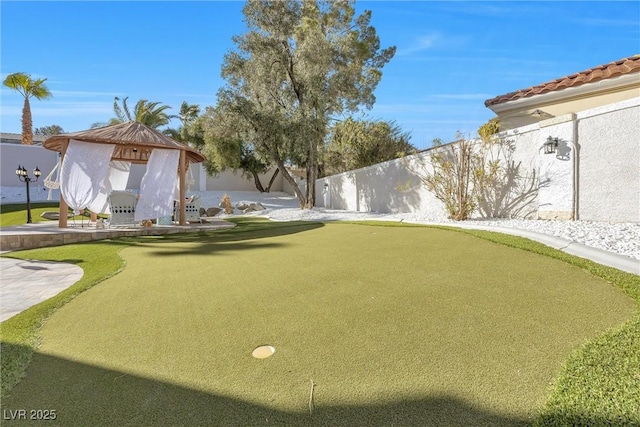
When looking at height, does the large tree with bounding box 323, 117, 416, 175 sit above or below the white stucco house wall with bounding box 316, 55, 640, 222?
above

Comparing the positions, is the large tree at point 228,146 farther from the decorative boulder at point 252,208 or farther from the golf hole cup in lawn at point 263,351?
the golf hole cup in lawn at point 263,351

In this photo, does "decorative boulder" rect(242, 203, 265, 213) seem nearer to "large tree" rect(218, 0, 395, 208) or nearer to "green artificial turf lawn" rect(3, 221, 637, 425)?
"large tree" rect(218, 0, 395, 208)

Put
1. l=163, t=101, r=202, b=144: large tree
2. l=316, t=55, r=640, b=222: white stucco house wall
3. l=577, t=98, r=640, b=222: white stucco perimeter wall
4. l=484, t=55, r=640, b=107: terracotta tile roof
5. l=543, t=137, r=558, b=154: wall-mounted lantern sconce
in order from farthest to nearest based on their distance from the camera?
l=163, t=101, r=202, b=144: large tree
l=484, t=55, r=640, b=107: terracotta tile roof
l=543, t=137, r=558, b=154: wall-mounted lantern sconce
l=316, t=55, r=640, b=222: white stucco house wall
l=577, t=98, r=640, b=222: white stucco perimeter wall

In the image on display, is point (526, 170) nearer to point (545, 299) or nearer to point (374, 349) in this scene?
point (545, 299)

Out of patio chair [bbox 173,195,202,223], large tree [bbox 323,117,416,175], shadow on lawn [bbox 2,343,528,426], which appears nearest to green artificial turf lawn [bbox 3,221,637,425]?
shadow on lawn [bbox 2,343,528,426]

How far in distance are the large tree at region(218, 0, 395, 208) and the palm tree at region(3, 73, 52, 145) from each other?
58.6ft

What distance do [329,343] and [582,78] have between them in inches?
433

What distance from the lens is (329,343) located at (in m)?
2.94

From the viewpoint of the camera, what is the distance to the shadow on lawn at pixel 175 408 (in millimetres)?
2016

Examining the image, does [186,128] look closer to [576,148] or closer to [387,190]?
[387,190]

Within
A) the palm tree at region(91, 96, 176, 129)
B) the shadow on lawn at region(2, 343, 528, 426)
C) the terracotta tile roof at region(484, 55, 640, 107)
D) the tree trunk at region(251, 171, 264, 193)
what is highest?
the palm tree at region(91, 96, 176, 129)

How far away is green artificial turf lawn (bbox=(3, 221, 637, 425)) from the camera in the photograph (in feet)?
7.09

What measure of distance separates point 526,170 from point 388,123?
601 inches

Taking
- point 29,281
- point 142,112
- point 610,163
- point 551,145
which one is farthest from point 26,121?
point 610,163
